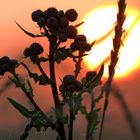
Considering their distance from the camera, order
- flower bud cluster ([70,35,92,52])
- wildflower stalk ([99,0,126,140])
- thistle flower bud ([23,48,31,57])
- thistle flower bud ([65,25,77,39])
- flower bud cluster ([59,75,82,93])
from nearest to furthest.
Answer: wildflower stalk ([99,0,126,140]) → flower bud cluster ([59,75,82,93]) → thistle flower bud ([65,25,77,39]) → flower bud cluster ([70,35,92,52]) → thistle flower bud ([23,48,31,57])

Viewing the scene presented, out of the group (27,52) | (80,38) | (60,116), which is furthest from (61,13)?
(60,116)

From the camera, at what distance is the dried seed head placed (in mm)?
3236

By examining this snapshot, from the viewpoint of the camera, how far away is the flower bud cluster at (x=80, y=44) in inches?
122

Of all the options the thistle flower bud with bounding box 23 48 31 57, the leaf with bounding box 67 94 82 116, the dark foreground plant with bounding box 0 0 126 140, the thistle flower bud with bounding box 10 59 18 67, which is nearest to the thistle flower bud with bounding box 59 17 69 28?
the dark foreground plant with bounding box 0 0 126 140

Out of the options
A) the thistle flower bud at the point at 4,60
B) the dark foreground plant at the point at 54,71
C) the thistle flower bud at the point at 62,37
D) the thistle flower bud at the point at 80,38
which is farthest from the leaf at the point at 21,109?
the thistle flower bud at the point at 80,38

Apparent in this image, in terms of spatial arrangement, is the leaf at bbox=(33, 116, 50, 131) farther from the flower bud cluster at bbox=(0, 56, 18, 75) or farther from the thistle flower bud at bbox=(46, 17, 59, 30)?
the thistle flower bud at bbox=(46, 17, 59, 30)

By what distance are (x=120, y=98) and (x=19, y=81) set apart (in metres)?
1.24

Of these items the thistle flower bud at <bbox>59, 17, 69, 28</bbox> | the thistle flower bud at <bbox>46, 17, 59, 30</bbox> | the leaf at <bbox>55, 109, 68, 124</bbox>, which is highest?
the thistle flower bud at <bbox>59, 17, 69, 28</bbox>

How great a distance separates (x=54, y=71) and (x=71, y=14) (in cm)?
71

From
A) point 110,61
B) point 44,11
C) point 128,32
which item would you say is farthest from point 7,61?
point 128,32

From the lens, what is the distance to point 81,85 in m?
2.80

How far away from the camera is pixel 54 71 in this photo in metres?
3.02

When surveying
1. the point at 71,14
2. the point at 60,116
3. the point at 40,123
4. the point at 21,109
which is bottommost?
the point at 60,116

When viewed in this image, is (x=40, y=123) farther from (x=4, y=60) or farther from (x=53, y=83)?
(x=4, y=60)
